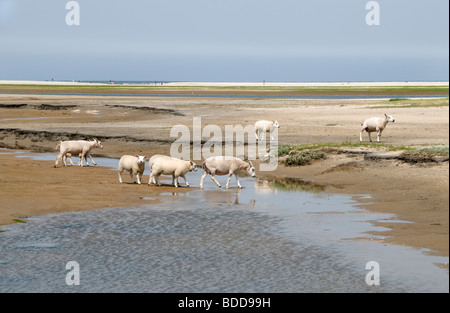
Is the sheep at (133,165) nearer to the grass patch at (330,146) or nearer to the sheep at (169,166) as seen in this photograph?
the sheep at (169,166)

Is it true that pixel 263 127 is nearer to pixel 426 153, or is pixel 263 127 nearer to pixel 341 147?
pixel 341 147

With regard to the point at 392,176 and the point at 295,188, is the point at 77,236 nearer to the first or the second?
the point at 295,188

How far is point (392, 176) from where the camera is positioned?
22438mm

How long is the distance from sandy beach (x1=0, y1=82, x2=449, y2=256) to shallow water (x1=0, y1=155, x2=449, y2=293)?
3.08 ft

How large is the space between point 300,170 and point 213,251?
517 inches

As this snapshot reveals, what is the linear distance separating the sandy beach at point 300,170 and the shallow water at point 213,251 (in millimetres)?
938

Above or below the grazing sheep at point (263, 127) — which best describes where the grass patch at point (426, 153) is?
below

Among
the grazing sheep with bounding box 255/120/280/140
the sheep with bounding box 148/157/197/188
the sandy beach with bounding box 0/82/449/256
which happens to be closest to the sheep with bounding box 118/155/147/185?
the sandy beach with bounding box 0/82/449/256

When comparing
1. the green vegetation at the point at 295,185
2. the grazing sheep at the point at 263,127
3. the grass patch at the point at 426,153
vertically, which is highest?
the grazing sheep at the point at 263,127

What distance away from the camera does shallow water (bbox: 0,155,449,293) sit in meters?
11.6

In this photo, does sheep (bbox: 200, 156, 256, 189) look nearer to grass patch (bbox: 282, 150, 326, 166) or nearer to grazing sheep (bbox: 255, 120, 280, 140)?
grass patch (bbox: 282, 150, 326, 166)

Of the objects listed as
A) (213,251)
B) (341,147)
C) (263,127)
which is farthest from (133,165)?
(263,127)

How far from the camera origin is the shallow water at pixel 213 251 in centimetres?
1163

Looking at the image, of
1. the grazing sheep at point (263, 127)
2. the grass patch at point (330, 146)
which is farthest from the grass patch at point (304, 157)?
the grazing sheep at point (263, 127)
